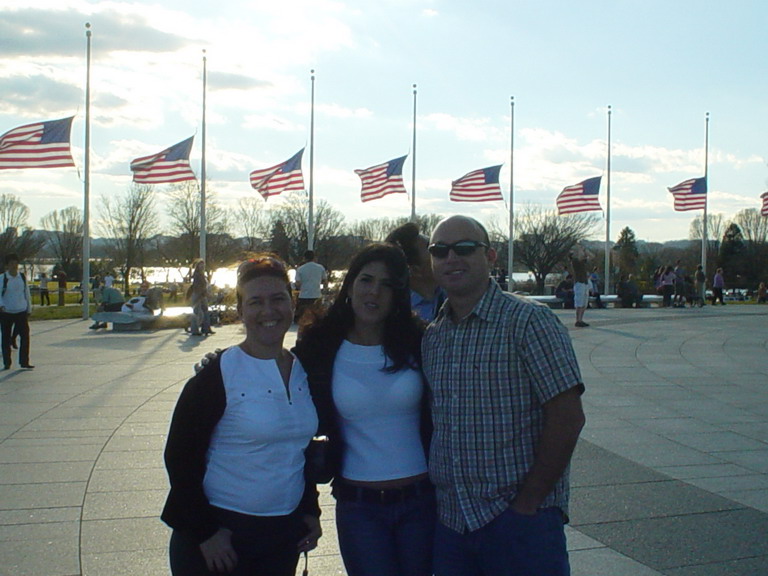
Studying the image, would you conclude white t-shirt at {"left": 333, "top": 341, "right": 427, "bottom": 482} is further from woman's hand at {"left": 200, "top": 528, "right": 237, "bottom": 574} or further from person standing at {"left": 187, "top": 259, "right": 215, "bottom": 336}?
person standing at {"left": 187, "top": 259, "right": 215, "bottom": 336}

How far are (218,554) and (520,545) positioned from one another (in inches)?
40.2

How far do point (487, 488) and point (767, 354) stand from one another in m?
14.1

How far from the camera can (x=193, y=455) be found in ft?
9.17

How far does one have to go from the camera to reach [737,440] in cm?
776

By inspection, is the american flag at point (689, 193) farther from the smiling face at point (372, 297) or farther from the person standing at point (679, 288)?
the smiling face at point (372, 297)

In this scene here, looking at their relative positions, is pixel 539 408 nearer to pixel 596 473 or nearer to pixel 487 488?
pixel 487 488

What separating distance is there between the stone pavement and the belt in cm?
85

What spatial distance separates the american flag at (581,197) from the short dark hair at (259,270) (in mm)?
27132

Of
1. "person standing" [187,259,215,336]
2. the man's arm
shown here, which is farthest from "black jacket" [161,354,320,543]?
"person standing" [187,259,215,336]

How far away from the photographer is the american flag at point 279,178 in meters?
25.2

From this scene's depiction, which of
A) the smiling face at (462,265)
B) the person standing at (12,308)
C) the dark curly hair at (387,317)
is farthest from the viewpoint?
the person standing at (12,308)

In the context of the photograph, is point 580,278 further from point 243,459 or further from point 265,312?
point 243,459

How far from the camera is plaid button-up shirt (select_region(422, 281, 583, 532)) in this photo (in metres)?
2.63

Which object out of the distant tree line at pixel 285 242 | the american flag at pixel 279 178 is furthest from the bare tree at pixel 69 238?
the american flag at pixel 279 178
